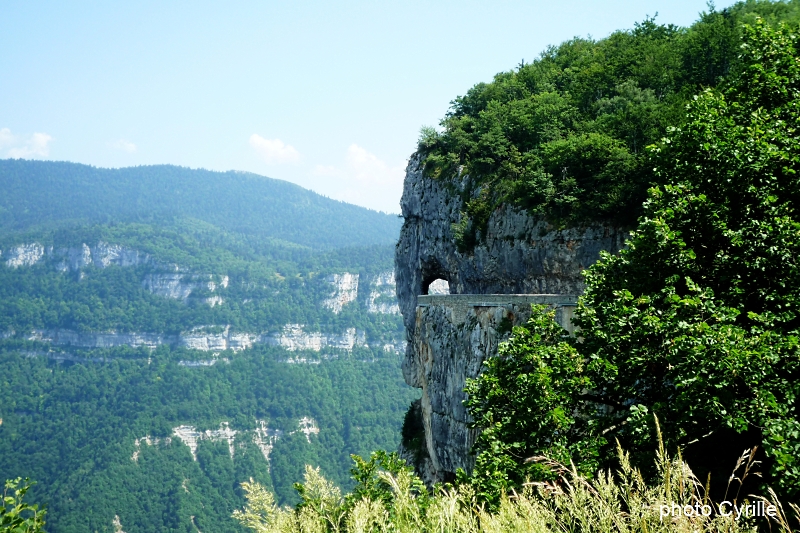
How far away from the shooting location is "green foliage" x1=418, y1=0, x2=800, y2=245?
32.8 m

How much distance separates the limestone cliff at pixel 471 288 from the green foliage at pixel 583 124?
786 mm

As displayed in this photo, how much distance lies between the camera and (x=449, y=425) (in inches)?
1203

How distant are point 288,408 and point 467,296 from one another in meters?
171

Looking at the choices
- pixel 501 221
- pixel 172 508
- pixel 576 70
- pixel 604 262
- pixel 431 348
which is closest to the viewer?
pixel 604 262

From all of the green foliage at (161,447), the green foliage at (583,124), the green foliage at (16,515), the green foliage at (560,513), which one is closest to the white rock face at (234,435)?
the green foliage at (161,447)

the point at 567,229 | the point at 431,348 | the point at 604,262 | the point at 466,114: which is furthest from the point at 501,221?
the point at 604,262

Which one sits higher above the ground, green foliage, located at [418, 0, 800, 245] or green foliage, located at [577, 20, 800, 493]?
green foliage, located at [418, 0, 800, 245]

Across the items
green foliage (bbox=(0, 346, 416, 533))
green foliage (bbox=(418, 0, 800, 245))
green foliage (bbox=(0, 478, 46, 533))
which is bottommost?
green foliage (bbox=(0, 346, 416, 533))

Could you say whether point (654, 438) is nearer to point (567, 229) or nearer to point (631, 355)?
point (631, 355)

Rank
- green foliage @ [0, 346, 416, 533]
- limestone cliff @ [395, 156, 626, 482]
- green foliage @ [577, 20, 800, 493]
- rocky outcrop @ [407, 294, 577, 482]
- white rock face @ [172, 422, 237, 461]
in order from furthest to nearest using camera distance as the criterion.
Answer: white rock face @ [172, 422, 237, 461]
green foliage @ [0, 346, 416, 533]
limestone cliff @ [395, 156, 626, 482]
rocky outcrop @ [407, 294, 577, 482]
green foliage @ [577, 20, 800, 493]

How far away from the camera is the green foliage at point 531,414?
13.7m

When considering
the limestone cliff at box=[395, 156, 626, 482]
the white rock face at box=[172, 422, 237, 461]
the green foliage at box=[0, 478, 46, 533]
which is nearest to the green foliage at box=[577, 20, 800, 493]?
the limestone cliff at box=[395, 156, 626, 482]

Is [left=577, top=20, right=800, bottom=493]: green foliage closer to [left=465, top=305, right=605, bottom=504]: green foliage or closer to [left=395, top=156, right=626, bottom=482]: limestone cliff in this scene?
[left=465, top=305, right=605, bottom=504]: green foliage

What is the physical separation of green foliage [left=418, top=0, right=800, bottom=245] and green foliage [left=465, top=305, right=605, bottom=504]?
16261mm
